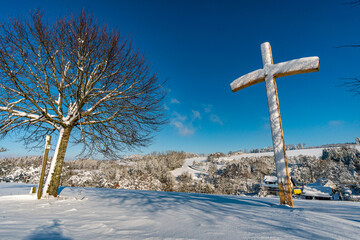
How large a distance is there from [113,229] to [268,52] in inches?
170

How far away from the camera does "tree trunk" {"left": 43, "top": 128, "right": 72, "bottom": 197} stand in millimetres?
4047

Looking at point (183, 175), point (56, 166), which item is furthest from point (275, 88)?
point (183, 175)

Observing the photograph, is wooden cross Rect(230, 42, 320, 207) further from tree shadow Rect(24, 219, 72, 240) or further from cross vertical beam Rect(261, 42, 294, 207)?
tree shadow Rect(24, 219, 72, 240)

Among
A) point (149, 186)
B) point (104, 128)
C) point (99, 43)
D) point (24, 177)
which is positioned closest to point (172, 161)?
point (149, 186)

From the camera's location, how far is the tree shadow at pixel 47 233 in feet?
4.47

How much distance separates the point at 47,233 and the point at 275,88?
4159mm

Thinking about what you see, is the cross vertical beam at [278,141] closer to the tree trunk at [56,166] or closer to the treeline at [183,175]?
the tree trunk at [56,166]

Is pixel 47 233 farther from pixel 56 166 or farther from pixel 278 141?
pixel 278 141

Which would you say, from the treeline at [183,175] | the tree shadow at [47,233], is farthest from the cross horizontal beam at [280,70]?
the treeline at [183,175]

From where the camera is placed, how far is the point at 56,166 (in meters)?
4.16

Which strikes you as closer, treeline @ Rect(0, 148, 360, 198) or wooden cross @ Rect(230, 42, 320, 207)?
wooden cross @ Rect(230, 42, 320, 207)

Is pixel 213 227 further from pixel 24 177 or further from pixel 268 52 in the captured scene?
pixel 24 177

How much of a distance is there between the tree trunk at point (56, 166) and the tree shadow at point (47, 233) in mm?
3043

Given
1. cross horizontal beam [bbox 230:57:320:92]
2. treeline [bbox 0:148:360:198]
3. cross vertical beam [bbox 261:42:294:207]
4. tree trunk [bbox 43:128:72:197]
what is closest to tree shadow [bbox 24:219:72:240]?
tree trunk [bbox 43:128:72:197]
